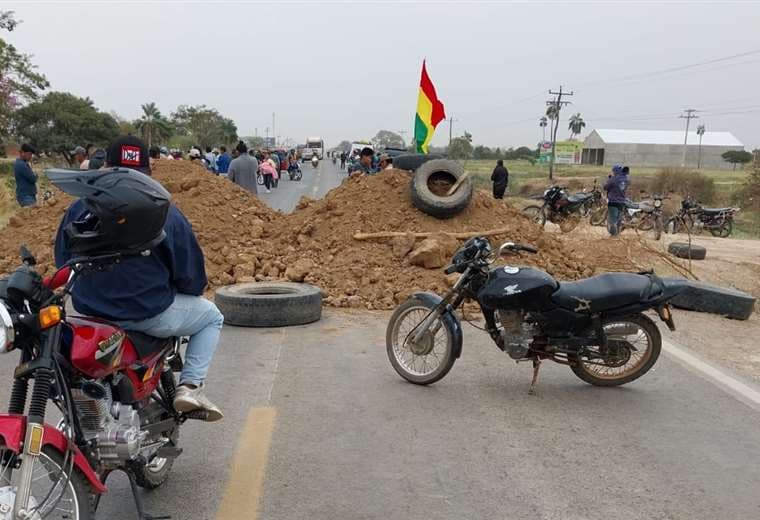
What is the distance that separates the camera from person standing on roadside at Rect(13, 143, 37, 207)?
12719 mm

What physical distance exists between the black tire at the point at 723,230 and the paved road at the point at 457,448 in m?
17.3

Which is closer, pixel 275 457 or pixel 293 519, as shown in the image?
pixel 293 519

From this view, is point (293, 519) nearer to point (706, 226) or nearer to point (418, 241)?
point (418, 241)

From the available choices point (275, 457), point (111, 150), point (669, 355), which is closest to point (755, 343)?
point (669, 355)

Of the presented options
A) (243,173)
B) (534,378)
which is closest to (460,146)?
(243,173)

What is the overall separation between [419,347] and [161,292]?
2.90 meters

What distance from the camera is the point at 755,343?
7246 mm

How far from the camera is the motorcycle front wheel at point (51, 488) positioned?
247 centimetres

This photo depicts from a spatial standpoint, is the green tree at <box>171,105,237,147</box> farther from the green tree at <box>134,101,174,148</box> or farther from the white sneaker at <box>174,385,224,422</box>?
the white sneaker at <box>174,385,224,422</box>

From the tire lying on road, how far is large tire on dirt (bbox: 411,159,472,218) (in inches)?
132

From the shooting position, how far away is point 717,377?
5953 millimetres

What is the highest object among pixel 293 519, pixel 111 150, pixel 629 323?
pixel 111 150

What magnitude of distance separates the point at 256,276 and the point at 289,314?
2052mm

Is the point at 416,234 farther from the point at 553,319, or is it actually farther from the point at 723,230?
the point at 723,230
